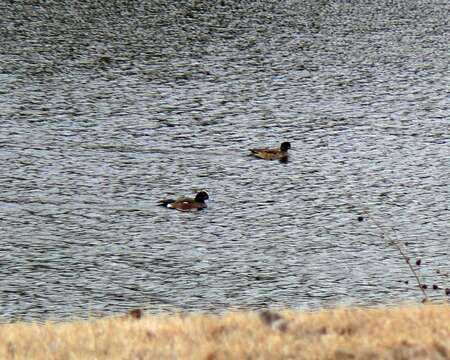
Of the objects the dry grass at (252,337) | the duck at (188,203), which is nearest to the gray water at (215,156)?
the duck at (188,203)

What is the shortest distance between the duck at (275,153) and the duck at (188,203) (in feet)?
17.1

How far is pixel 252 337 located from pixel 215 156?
1134 inches

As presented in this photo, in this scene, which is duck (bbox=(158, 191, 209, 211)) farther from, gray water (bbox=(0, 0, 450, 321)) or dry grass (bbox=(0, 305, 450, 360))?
dry grass (bbox=(0, 305, 450, 360))

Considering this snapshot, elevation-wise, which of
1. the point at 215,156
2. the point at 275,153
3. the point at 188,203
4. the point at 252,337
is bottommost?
the point at 252,337

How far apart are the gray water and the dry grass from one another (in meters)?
12.2

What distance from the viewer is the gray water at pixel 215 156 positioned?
88.3 ft

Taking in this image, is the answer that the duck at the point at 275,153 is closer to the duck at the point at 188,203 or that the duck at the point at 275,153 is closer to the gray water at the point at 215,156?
the gray water at the point at 215,156

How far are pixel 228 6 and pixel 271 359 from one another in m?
60.3

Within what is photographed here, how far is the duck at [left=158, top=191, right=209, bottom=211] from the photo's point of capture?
107 ft

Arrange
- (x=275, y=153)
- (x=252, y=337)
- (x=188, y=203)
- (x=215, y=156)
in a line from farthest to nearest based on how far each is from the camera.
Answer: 1. (x=215, y=156)
2. (x=275, y=153)
3. (x=188, y=203)
4. (x=252, y=337)

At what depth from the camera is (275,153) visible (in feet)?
128

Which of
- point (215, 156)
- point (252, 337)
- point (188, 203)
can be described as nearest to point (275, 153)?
point (215, 156)

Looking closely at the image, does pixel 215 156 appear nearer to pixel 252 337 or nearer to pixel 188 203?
pixel 188 203

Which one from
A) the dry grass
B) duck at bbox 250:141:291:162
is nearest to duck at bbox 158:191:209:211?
duck at bbox 250:141:291:162
